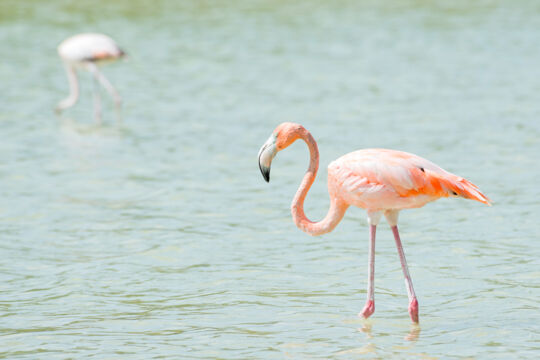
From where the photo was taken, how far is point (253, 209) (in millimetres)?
8242

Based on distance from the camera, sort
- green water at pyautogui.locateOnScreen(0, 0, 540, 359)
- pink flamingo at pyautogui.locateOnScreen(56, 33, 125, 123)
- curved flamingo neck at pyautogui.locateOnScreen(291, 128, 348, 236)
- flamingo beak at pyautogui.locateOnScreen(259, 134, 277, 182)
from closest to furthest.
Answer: flamingo beak at pyautogui.locateOnScreen(259, 134, 277, 182) < curved flamingo neck at pyautogui.locateOnScreen(291, 128, 348, 236) < green water at pyautogui.locateOnScreen(0, 0, 540, 359) < pink flamingo at pyautogui.locateOnScreen(56, 33, 125, 123)

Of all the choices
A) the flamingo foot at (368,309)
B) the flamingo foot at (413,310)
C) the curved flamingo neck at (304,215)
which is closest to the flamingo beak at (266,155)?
the curved flamingo neck at (304,215)

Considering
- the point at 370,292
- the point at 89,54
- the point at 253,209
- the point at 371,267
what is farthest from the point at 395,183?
the point at 89,54

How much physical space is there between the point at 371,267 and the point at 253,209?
3.06 m

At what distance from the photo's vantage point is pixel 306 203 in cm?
848

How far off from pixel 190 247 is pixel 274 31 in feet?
46.4

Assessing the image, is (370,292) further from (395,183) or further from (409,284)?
(395,183)

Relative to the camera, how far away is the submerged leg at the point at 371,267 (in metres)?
5.24

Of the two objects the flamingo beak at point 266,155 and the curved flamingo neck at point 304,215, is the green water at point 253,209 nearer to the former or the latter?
the curved flamingo neck at point 304,215

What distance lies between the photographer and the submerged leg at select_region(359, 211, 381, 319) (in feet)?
17.2

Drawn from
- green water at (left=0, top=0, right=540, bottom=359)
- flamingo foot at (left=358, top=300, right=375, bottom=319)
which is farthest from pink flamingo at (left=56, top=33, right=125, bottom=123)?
flamingo foot at (left=358, top=300, right=375, bottom=319)

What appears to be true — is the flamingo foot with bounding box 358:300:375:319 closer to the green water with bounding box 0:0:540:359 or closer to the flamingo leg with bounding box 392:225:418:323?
the green water with bounding box 0:0:540:359

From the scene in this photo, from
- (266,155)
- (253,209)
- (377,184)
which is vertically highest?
(266,155)

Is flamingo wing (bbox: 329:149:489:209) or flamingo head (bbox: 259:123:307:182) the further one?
flamingo head (bbox: 259:123:307:182)
